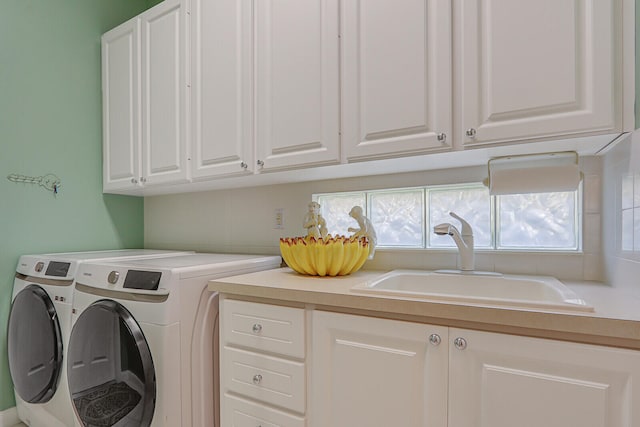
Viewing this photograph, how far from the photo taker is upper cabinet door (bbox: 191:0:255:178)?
166 cm

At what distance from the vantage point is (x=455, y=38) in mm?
1171

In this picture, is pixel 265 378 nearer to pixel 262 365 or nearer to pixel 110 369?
pixel 262 365

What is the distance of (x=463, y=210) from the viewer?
155cm

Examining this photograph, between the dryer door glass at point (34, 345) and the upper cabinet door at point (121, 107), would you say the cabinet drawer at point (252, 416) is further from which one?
the upper cabinet door at point (121, 107)

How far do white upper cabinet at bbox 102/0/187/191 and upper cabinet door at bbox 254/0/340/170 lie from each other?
58cm

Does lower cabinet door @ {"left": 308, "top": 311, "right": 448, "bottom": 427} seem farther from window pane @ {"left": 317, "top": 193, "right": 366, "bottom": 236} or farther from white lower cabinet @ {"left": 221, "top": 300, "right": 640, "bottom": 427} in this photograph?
window pane @ {"left": 317, "top": 193, "right": 366, "bottom": 236}

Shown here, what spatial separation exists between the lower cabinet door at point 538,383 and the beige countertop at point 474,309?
0.03 metres

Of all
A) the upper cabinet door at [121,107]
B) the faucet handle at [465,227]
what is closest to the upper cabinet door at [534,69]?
the faucet handle at [465,227]

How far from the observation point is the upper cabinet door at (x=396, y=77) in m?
1.20

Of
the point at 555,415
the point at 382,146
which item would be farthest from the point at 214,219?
the point at 555,415

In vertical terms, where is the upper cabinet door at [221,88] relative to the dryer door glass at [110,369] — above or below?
above

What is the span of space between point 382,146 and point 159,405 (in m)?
1.34

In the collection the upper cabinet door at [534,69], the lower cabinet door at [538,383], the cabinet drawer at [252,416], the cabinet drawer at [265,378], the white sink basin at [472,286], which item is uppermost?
the upper cabinet door at [534,69]

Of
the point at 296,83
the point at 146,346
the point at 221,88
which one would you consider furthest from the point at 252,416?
the point at 221,88
